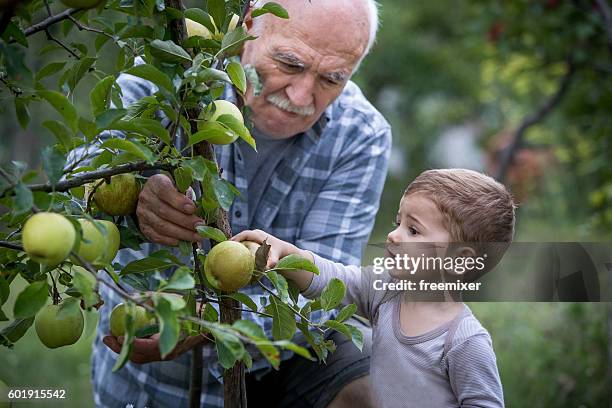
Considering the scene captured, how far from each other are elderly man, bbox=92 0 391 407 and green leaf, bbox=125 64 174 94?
1.95 ft

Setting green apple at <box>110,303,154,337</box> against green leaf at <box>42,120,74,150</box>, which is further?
green apple at <box>110,303,154,337</box>

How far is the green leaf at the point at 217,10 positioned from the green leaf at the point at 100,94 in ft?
0.58

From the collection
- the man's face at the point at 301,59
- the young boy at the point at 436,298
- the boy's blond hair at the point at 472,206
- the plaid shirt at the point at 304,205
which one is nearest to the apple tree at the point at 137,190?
the young boy at the point at 436,298

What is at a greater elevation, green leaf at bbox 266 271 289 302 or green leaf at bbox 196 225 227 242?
green leaf at bbox 196 225 227 242

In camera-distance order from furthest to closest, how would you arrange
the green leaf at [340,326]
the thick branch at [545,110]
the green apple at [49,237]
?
the thick branch at [545,110] → the green leaf at [340,326] → the green apple at [49,237]

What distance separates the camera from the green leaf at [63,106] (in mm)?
1062

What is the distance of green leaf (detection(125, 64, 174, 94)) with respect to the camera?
109 centimetres

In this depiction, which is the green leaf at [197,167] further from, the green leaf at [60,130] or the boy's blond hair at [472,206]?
the boy's blond hair at [472,206]

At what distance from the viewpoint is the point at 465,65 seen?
10805 mm

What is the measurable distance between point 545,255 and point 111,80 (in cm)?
83

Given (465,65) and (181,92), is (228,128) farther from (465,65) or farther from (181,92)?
(465,65)

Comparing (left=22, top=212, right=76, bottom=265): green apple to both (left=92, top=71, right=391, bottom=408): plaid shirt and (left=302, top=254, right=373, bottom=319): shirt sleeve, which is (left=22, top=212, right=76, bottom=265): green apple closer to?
(left=302, top=254, right=373, bottom=319): shirt sleeve

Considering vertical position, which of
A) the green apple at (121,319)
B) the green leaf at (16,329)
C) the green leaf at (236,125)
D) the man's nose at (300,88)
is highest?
the man's nose at (300,88)

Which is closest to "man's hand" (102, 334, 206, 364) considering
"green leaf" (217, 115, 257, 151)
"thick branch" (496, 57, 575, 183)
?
"green leaf" (217, 115, 257, 151)
